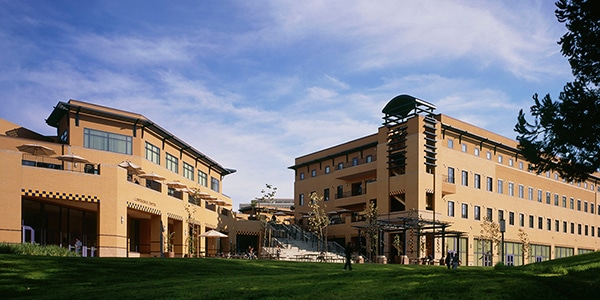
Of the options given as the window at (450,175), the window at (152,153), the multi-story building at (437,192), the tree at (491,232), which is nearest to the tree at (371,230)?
the multi-story building at (437,192)

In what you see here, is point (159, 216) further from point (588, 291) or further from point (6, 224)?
point (588, 291)

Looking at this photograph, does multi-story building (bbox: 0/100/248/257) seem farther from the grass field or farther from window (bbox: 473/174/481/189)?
window (bbox: 473/174/481/189)

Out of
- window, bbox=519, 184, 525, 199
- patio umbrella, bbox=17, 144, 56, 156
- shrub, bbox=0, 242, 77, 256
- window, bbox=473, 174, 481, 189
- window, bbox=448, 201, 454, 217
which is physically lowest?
shrub, bbox=0, 242, 77, 256

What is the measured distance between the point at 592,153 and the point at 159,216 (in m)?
37.1

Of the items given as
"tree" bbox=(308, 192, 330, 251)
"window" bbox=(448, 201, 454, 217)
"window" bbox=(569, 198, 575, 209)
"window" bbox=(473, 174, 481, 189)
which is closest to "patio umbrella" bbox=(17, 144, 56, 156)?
"tree" bbox=(308, 192, 330, 251)

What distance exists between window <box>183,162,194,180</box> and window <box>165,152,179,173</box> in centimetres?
260

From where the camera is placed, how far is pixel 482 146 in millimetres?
67625

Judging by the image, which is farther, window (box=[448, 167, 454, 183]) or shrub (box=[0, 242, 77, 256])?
window (box=[448, 167, 454, 183])

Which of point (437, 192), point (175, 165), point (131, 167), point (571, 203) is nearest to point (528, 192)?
point (571, 203)

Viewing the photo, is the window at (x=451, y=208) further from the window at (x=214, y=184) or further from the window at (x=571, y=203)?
the window at (x=571, y=203)

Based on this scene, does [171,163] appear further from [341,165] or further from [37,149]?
[341,165]

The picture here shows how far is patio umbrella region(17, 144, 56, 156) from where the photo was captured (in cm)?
4033

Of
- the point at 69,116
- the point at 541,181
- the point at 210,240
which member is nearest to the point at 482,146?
the point at 541,181

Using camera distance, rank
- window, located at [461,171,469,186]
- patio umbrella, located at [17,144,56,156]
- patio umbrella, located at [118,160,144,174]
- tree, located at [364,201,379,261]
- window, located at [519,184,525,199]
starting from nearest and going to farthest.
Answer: patio umbrella, located at [17,144,56,156] → patio umbrella, located at [118,160,144,174] → tree, located at [364,201,379,261] → window, located at [461,171,469,186] → window, located at [519,184,525,199]
